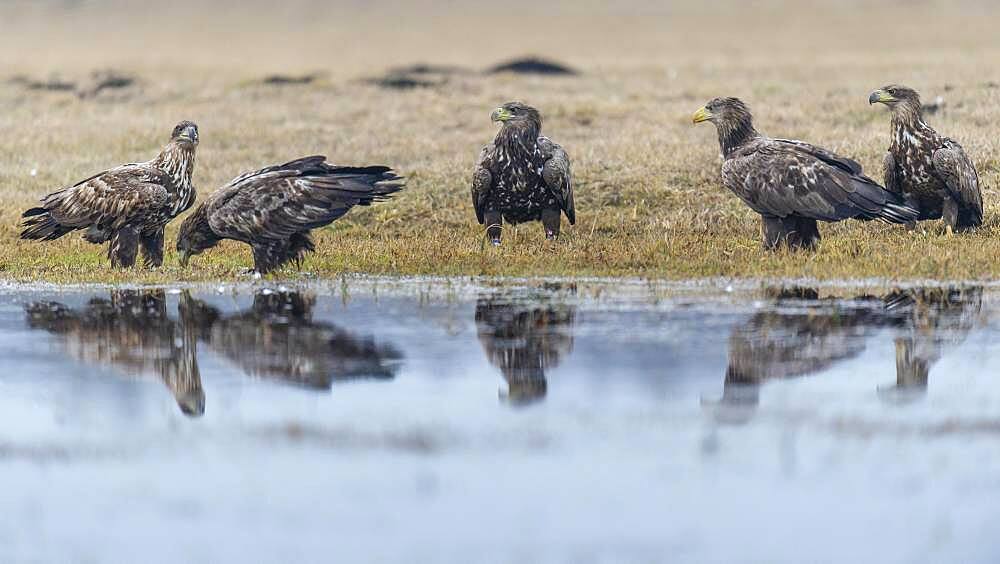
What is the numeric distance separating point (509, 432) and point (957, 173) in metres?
9.01

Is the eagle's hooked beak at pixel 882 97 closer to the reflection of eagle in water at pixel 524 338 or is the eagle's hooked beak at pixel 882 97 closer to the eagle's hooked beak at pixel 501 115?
the eagle's hooked beak at pixel 501 115

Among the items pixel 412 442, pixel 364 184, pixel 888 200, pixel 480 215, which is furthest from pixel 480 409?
pixel 480 215

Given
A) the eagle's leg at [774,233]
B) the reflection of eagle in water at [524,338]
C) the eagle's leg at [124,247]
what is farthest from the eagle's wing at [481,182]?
the reflection of eagle in water at [524,338]

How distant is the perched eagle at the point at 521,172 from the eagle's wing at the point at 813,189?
7.33ft

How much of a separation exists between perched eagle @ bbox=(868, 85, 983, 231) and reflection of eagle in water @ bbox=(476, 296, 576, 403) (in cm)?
526

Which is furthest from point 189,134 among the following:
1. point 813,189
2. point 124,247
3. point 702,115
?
point 813,189

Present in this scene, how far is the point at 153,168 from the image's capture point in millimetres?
15070

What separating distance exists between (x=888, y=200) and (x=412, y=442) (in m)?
8.31

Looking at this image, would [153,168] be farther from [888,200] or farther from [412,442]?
[412,442]

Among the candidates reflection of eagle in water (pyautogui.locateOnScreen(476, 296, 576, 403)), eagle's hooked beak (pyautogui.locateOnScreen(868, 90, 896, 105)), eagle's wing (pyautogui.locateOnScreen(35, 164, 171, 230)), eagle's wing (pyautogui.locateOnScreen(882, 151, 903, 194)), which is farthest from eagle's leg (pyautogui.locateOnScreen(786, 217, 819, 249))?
eagle's wing (pyautogui.locateOnScreen(35, 164, 171, 230))

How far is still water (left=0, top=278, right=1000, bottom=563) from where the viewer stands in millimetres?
6227

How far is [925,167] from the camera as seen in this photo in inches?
611

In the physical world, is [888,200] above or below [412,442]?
above

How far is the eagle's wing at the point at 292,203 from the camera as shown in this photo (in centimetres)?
1415
